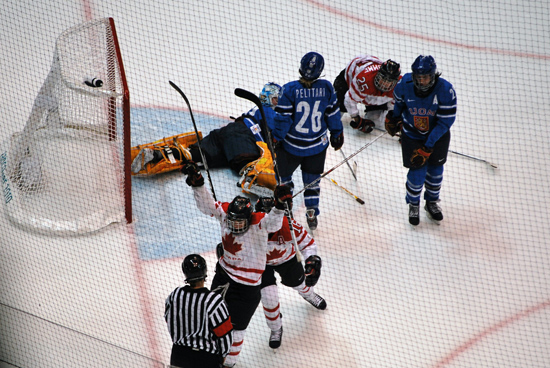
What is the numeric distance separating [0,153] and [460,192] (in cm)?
354

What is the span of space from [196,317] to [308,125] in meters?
1.83

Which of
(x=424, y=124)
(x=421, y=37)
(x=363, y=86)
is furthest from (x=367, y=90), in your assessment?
(x=421, y=37)

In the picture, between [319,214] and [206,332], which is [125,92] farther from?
[206,332]

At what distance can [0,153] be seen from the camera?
488 centimetres

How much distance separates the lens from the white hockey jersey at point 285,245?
10.8 feet

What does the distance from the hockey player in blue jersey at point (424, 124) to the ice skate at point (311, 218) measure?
27.8 inches

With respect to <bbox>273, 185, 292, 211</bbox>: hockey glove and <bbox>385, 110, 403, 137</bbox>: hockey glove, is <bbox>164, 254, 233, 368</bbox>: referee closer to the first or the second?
<bbox>273, 185, 292, 211</bbox>: hockey glove

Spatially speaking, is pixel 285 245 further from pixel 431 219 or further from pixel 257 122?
pixel 257 122

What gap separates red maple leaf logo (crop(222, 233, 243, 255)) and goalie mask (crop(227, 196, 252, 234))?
0.08 metres

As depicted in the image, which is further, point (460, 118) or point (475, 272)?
point (460, 118)

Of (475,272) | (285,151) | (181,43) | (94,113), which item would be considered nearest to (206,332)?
(285,151)

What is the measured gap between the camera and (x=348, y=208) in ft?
15.6

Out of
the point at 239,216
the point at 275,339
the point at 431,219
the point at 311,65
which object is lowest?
the point at 431,219

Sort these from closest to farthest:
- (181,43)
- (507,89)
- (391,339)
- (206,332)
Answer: (206,332) < (391,339) < (507,89) < (181,43)
